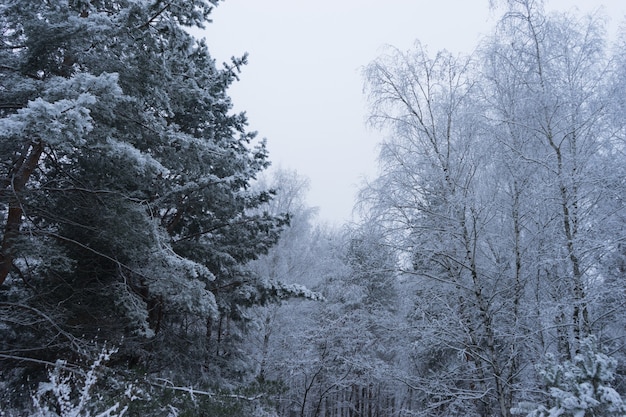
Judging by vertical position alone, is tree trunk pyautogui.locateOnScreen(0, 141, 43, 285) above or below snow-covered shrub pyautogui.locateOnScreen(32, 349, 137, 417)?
above

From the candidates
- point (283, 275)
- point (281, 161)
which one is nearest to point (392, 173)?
point (283, 275)

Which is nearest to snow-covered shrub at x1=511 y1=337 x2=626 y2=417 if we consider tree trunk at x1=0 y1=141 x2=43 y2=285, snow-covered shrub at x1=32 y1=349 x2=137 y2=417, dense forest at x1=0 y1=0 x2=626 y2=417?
dense forest at x1=0 y1=0 x2=626 y2=417

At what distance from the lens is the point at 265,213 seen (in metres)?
7.76

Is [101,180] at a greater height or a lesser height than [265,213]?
lesser

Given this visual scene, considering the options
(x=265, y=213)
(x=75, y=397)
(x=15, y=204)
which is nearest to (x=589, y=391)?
(x=265, y=213)

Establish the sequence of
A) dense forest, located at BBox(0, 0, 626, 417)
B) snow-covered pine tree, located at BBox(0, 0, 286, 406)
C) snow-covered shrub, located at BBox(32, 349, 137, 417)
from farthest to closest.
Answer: dense forest, located at BBox(0, 0, 626, 417) → snow-covered pine tree, located at BBox(0, 0, 286, 406) → snow-covered shrub, located at BBox(32, 349, 137, 417)

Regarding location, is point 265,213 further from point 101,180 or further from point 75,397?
point 75,397

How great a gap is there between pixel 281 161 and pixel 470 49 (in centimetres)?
1157

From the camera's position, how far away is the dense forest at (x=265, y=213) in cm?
475

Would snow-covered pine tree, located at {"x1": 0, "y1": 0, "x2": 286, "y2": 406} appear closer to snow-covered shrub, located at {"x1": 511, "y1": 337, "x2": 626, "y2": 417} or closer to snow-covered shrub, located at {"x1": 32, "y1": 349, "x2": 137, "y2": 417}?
snow-covered shrub, located at {"x1": 32, "y1": 349, "x2": 137, "y2": 417}

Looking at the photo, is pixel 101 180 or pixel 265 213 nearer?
pixel 101 180

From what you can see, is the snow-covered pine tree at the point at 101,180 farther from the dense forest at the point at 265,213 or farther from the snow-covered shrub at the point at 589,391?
the snow-covered shrub at the point at 589,391

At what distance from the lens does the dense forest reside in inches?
187

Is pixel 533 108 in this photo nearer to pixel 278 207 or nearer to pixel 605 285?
pixel 605 285
